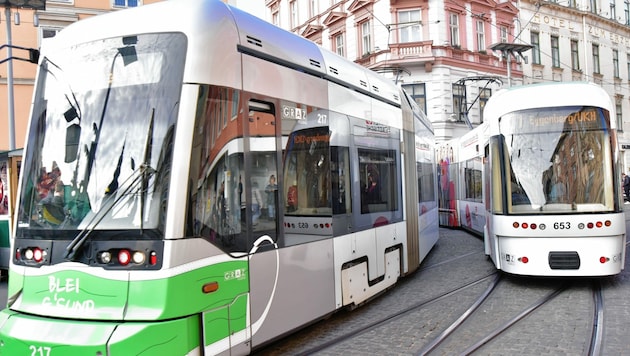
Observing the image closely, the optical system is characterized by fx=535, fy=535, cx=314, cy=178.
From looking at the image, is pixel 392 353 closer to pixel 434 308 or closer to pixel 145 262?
pixel 434 308

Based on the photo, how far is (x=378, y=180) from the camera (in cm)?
721

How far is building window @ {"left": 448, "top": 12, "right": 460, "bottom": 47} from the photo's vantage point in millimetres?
26867

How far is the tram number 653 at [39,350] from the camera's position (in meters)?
3.69

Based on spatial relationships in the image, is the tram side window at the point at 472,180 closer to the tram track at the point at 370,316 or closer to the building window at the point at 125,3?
the tram track at the point at 370,316

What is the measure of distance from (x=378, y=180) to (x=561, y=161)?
9.06ft

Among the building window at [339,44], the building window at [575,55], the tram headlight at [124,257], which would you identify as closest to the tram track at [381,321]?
the tram headlight at [124,257]

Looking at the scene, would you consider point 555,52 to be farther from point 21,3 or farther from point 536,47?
point 21,3

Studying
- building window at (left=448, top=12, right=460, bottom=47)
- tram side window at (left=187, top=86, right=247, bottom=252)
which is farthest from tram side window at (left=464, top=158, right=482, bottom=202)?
building window at (left=448, top=12, right=460, bottom=47)

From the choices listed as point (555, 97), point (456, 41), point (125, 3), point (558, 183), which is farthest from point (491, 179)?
point (125, 3)

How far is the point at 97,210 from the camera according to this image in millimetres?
3873

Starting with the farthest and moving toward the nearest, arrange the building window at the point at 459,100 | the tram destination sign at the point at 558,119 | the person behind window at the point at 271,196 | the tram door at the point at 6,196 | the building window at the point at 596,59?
1. the building window at the point at 596,59
2. the building window at the point at 459,100
3. the tram door at the point at 6,196
4. the tram destination sign at the point at 558,119
5. the person behind window at the point at 271,196

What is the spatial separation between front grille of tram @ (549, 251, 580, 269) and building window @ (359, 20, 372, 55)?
21169 millimetres

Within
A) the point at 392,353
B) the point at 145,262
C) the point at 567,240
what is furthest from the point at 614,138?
the point at 145,262

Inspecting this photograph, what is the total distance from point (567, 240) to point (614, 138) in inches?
66.7
